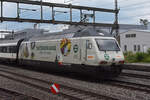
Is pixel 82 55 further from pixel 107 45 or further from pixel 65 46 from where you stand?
pixel 65 46

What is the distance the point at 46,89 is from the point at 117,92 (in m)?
3.21

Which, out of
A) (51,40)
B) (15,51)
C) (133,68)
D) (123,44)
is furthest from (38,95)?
(123,44)

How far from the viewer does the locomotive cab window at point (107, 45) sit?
474 inches

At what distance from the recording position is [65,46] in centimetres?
1405

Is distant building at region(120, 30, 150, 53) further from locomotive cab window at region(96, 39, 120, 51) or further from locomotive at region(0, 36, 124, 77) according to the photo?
locomotive cab window at region(96, 39, 120, 51)

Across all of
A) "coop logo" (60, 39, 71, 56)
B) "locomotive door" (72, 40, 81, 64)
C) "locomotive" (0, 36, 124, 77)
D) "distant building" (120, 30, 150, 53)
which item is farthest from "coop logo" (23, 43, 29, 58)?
"distant building" (120, 30, 150, 53)

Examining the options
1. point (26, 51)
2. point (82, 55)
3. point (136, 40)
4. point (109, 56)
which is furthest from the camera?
point (136, 40)

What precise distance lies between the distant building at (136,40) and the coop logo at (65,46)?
26.2 m

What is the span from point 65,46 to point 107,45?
3.05 m

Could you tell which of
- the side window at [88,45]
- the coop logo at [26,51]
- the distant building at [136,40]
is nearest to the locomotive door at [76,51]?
the side window at [88,45]

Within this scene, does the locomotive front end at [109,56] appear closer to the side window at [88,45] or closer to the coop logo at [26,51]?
the side window at [88,45]

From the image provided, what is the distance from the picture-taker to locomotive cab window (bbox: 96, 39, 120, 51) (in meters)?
12.0

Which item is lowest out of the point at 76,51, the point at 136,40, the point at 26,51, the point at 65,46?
the point at 26,51

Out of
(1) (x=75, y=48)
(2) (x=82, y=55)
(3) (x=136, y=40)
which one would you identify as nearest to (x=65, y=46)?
(1) (x=75, y=48)
